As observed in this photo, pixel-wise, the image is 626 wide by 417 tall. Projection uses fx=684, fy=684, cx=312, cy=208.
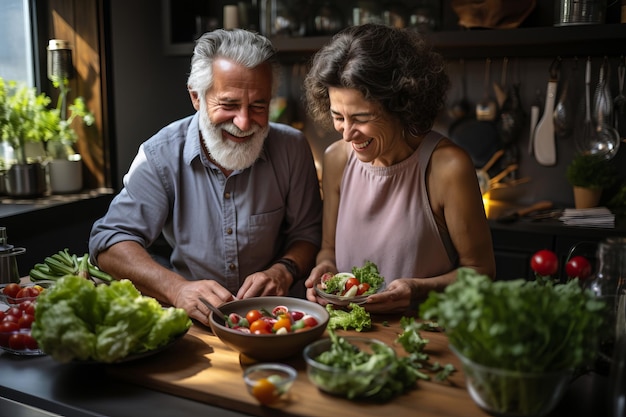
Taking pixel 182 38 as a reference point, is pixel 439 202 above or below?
below

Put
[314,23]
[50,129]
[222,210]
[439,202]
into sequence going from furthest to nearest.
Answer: [314,23]
[50,129]
[222,210]
[439,202]

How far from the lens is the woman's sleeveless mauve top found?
7.34 feet

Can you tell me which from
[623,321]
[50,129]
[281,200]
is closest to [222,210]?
[281,200]

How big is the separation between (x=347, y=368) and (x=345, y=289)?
0.52m

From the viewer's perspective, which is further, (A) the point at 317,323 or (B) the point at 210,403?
(A) the point at 317,323

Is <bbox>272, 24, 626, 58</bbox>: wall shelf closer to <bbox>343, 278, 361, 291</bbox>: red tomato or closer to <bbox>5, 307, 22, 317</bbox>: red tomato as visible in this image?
<bbox>343, 278, 361, 291</bbox>: red tomato

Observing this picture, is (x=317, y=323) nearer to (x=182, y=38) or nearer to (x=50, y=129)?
(x=50, y=129)

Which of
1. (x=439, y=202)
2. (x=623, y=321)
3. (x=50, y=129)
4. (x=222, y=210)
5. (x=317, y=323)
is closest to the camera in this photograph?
(x=623, y=321)

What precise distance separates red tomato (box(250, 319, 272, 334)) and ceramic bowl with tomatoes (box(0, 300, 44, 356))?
53 cm

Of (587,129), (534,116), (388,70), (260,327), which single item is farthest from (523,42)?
(260,327)

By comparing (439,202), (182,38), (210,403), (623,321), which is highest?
(182,38)

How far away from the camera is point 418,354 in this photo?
1.61m

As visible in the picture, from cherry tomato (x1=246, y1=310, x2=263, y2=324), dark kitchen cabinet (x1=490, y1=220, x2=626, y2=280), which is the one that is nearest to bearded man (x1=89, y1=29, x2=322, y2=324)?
cherry tomato (x1=246, y1=310, x2=263, y2=324)

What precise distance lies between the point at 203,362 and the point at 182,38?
9.97 feet
